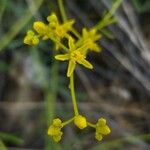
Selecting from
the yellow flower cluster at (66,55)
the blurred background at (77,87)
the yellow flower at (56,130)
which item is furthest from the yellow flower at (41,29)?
the blurred background at (77,87)

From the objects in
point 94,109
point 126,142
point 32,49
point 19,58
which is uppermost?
point 19,58

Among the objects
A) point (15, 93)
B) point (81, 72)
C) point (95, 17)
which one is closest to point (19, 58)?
point (15, 93)

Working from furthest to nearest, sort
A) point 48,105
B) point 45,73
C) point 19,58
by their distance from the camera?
point 19,58 → point 45,73 → point 48,105

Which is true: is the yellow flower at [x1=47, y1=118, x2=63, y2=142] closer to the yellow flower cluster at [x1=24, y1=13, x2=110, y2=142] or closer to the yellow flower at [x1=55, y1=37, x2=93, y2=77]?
the yellow flower cluster at [x1=24, y1=13, x2=110, y2=142]

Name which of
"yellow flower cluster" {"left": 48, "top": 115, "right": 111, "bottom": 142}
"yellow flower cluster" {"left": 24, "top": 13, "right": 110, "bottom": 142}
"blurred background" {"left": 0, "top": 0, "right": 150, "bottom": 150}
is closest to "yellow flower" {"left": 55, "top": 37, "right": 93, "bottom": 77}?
"yellow flower cluster" {"left": 24, "top": 13, "right": 110, "bottom": 142}

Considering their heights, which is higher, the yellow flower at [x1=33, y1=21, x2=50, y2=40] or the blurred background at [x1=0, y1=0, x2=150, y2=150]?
the blurred background at [x1=0, y1=0, x2=150, y2=150]

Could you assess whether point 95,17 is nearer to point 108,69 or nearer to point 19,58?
point 108,69

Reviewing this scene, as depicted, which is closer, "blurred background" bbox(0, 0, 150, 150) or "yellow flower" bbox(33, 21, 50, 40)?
"yellow flower" bbox(33, 21, 50, 40)

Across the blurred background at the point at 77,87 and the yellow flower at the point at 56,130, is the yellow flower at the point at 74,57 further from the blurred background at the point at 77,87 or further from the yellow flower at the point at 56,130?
the blurred background at the point at 77,87
